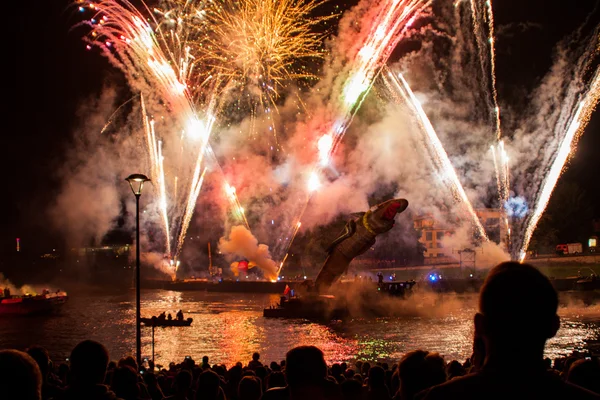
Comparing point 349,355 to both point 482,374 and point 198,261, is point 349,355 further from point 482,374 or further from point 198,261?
point 198,261

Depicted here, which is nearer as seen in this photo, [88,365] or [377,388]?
[88,365]

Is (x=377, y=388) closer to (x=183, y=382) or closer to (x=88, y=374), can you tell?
(x=183, y=382)

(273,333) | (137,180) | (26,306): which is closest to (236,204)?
(26,306)

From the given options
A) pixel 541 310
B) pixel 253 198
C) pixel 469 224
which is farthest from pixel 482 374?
pixel 469 224

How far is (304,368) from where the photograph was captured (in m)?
4.05

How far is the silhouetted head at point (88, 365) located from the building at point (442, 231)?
7075 centimetres

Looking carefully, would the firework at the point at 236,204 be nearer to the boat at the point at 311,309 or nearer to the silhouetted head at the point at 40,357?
the boat at the point at 311,309

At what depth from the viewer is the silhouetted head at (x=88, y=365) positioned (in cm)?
429

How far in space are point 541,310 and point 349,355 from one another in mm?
24775

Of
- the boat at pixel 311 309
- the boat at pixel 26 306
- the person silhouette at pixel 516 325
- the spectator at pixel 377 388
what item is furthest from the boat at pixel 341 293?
the person silhouette at pixel 516 325

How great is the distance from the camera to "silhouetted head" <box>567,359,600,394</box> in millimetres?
4785

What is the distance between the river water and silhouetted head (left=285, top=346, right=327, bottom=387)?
21.6 m

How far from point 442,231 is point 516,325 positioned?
3543 inches

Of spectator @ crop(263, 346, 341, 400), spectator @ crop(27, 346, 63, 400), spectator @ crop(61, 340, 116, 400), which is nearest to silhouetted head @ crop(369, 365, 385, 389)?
spectator @ crop(263, 346, 341, 400)
